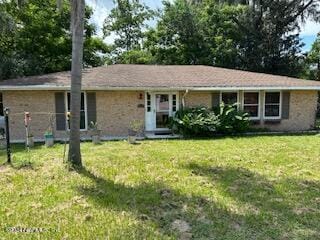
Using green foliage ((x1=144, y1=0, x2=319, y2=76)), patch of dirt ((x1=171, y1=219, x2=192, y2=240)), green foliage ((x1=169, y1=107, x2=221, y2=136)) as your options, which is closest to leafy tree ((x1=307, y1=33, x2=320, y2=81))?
green foliage ((x1=144, y1=0, x2=319, y2=76))

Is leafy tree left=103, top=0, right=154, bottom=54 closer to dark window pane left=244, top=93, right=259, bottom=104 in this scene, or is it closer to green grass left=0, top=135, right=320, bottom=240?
dark window pane left=244, top=93, right=259, bottom=104

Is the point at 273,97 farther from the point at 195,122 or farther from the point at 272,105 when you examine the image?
the point at 195,122

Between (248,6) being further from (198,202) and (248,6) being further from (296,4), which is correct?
(198,202)

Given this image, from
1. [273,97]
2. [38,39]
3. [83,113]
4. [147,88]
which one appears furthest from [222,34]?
[83,113]

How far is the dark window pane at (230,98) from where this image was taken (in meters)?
17.4

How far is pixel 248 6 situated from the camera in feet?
98.2

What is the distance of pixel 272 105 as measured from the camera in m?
17.8

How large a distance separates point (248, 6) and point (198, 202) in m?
27.1

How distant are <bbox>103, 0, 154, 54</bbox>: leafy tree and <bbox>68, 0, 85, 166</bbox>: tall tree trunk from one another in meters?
28.7

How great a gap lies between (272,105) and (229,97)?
2.38m

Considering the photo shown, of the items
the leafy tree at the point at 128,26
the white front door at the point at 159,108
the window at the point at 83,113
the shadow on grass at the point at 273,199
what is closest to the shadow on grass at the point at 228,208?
the shadow on grass at the point at 273,199

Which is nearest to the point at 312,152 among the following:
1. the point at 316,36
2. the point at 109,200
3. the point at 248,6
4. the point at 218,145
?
the point at 218,145

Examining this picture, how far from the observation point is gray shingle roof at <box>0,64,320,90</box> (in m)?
15.3

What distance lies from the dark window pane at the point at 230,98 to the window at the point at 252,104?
58cm
